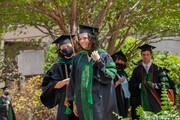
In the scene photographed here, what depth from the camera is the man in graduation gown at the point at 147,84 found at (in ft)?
30.1

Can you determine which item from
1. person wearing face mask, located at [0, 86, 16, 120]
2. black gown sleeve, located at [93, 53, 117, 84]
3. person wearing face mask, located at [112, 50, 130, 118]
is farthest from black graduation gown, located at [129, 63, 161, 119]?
person wearing face mask, located at [0, 86, 16, 120]

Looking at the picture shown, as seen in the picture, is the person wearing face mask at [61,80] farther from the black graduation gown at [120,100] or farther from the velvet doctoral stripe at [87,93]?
the black graduation gown at [120,100]

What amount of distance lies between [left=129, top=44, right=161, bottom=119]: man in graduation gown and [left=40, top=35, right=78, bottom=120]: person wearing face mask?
2073 millimetres

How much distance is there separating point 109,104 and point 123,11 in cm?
534

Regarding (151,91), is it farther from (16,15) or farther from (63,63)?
(16,15)

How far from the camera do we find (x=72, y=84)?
6.75m

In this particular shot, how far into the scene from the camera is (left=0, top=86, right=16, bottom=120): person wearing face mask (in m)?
16.4

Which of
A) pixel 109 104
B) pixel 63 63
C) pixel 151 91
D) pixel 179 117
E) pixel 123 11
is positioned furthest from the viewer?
pixel 123 11

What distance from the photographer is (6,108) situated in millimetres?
16562

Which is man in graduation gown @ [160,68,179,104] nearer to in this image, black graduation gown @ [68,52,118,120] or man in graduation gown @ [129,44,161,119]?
man in graduation gown @ [129,44,161,119]

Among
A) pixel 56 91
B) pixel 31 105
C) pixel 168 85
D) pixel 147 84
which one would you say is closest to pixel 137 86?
pixel 147 84

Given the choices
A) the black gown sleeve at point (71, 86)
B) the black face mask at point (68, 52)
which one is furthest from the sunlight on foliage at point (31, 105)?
the black gown sleeve at point (71, 86)

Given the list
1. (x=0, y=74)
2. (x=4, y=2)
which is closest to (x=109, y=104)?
(x=4, y=2)

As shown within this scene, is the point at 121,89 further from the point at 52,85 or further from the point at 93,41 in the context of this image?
the point at 93,41
